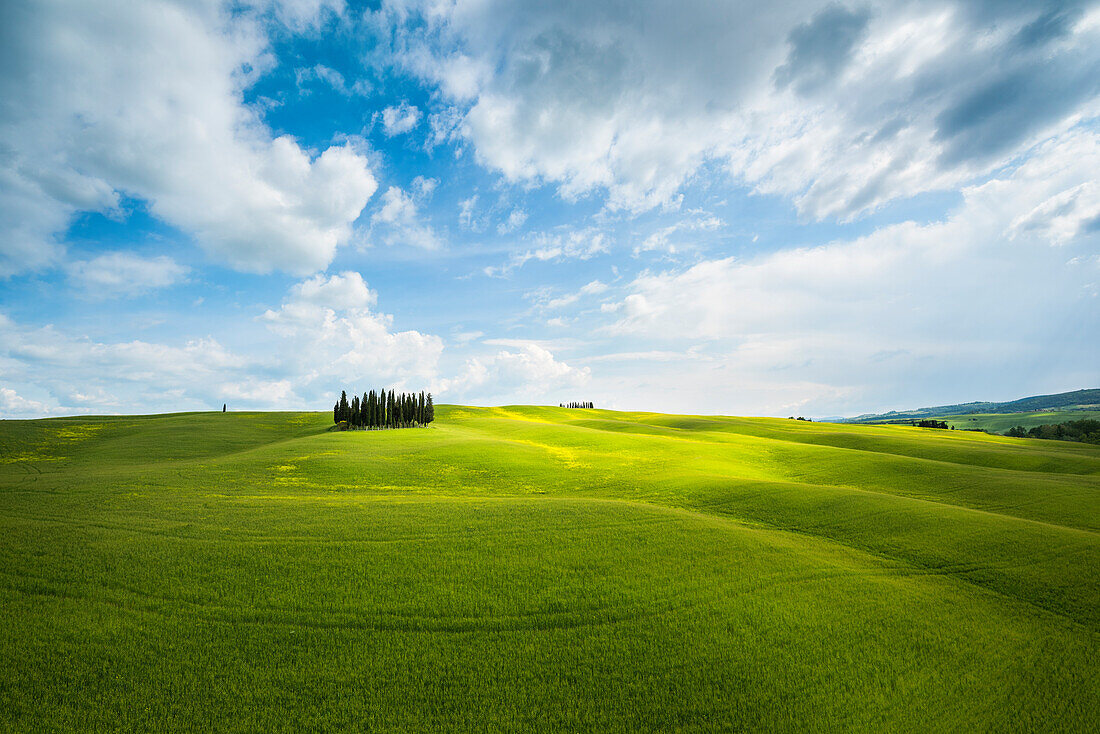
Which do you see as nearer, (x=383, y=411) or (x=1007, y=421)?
(x=383, y=411)

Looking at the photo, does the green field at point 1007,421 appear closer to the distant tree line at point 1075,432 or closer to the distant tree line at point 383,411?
the distant tree line at point 1075,432

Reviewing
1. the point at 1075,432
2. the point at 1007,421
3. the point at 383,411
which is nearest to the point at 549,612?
the point at 383,411

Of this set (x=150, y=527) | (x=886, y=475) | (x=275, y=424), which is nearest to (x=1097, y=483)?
(x=886, y=475)

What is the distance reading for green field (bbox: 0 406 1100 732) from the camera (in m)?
10.5

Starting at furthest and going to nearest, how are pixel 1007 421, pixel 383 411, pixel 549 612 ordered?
pixel 1007 421
pixel 383 411
pixel 549 612

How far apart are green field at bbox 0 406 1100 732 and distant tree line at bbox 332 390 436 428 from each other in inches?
1959

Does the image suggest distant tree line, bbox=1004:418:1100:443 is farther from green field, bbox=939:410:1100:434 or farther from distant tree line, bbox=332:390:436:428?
distant tree line, bbox=332:390:436:428

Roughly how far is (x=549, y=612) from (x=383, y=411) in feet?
238

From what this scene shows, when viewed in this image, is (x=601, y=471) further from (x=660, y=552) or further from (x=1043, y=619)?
(x=1043, y=619)

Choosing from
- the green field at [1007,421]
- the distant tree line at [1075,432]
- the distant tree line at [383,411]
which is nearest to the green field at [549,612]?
the distant tree line at [383,411]

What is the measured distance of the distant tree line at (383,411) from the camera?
78.3m

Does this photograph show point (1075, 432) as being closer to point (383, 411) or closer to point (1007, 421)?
point (1007, 421)

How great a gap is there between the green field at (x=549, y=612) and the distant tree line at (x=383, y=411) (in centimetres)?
4977

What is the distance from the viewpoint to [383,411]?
79.6 meters
